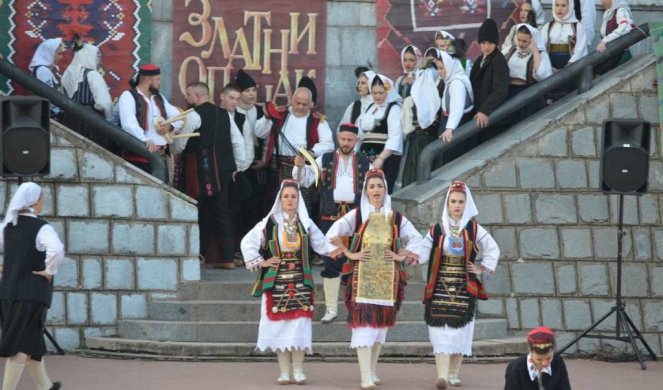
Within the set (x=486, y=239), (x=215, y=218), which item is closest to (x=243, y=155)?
(x=215, y=218)

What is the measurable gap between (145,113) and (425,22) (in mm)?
3757

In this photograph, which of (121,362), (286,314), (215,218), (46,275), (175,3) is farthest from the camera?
(175,3)

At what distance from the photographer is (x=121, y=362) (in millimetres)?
13508

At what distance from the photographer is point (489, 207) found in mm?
15109

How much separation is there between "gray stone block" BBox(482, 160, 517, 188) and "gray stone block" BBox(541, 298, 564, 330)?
1162 mm

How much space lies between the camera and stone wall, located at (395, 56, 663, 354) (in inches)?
593

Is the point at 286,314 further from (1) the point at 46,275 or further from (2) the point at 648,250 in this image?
(2) the point at 648,250

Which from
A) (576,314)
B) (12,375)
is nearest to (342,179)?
(576,314)

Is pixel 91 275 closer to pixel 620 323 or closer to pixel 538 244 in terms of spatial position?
pixel 538 244

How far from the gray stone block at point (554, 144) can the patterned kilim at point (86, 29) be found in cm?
420

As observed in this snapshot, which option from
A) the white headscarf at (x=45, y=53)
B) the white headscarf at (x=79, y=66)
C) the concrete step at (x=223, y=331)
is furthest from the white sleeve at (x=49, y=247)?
the white headscarf at (x=45, y=53)

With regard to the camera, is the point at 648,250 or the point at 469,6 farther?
the point at 469,6

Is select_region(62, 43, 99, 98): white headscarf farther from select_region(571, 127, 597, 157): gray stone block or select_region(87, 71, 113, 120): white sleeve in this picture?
select_region(571, 127, 597, 157): gray stone block

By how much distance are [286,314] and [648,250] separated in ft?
14.6
